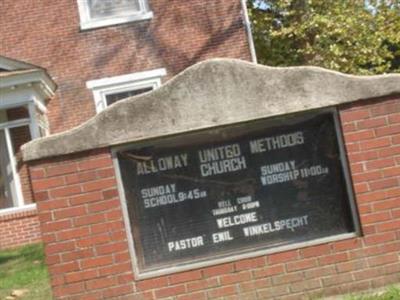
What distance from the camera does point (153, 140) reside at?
5.17 m

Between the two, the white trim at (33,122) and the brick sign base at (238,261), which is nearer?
the brick sign base at (238,261)

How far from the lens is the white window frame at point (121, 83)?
14789 millimetres

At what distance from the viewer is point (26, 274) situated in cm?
877

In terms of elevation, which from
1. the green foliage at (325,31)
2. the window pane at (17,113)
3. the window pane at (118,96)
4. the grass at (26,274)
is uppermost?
the green foliage at (325,31)

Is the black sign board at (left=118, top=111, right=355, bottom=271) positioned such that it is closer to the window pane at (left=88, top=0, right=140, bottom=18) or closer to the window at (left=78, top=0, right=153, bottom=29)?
the window at (left=78, top=0, right=153, bottom=29)

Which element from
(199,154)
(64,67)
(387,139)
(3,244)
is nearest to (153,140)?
(199,154)

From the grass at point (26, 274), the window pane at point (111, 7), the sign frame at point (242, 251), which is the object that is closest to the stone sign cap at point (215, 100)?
the sign frame at point (242, 251)

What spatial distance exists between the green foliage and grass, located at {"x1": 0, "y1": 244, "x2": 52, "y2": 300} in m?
11.0

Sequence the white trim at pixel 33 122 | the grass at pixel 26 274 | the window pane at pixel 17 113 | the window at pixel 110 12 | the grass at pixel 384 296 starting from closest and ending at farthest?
the grass at pixel 384 296 → the grass at pixel 26 274 → the white trim at pixel 33 122 → the window pane at pixel 17 113 → the window at pixel 110 12

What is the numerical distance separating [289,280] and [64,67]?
10.6 meters

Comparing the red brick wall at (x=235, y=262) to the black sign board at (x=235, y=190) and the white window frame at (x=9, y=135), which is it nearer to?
the black sign board at (x=235, y=190)

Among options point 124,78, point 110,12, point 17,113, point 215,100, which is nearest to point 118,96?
point 124,78

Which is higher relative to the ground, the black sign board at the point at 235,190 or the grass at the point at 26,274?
the black sign board at the point at 235,190

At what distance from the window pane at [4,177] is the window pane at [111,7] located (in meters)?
3.42
